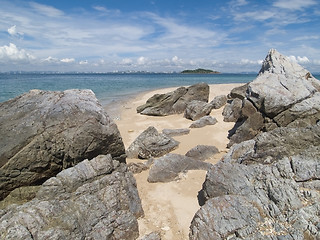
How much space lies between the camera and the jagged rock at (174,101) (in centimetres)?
1994

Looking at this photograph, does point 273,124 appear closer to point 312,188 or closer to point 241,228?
point 312,188

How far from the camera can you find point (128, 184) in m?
6.36

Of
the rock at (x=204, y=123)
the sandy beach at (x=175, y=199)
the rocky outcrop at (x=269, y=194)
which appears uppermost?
the rocky outcrop at (x=269, y=194)

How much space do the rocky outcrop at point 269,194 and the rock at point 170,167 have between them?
6.62 ft

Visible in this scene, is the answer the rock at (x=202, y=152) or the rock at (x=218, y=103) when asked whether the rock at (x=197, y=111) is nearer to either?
the rock at (x=218, y=103)

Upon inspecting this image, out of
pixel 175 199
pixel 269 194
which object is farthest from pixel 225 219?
pixel 175 199

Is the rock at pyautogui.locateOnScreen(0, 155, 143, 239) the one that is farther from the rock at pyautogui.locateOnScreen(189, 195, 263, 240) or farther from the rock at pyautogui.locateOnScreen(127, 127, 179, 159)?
the rock at pyautogui.locateOnScreen(127, 127, 179, 159)

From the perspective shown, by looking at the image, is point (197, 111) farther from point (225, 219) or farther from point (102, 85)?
point (102, 85)

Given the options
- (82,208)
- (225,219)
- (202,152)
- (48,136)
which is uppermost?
(48,136)

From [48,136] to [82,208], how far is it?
2.25 meters

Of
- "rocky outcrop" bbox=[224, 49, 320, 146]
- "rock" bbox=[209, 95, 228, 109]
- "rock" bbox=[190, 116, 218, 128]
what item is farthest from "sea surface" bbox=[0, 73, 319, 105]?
"rocky outcrop" bbox=[224, 49, 320, 146]

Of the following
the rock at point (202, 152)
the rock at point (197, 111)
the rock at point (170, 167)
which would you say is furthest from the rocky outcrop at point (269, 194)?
the rock at point (197, 111)

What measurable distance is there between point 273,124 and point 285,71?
13.1 feet

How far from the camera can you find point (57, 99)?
692 cm
